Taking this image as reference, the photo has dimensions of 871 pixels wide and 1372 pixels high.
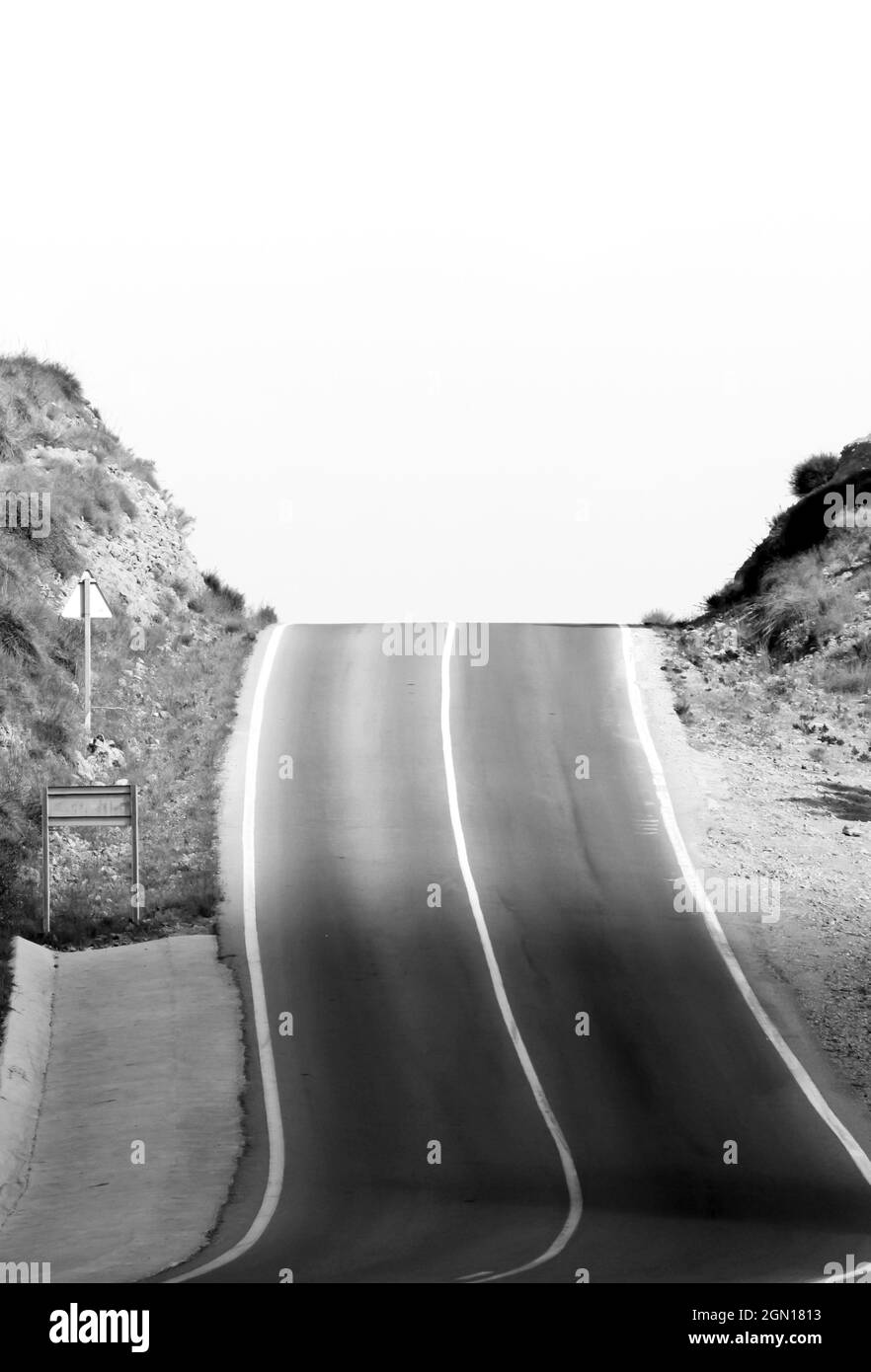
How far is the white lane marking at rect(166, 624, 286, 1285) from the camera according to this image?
1633 centimetres

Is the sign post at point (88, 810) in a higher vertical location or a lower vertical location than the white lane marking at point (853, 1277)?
higher

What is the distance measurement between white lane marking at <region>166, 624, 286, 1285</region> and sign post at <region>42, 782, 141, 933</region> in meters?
2.25

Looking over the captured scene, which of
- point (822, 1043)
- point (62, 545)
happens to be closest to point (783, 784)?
point (822, 1043)

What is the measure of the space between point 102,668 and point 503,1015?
1691 centimetres

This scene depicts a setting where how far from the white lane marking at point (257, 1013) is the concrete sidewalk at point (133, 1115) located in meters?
0.38

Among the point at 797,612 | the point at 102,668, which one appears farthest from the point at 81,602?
the point at 797,612

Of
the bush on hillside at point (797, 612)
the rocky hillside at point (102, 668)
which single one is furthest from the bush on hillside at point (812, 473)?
the rocky hillside at point (102, 668)

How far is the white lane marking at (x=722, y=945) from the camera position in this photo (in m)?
Answer: 19.8

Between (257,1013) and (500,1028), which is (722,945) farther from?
(257,1013)

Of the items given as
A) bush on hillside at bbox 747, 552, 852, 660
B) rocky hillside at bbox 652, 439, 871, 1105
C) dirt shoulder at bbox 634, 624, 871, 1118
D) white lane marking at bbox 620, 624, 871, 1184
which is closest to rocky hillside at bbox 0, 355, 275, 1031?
white lane marking at bbox 620, 624, 871, 1184

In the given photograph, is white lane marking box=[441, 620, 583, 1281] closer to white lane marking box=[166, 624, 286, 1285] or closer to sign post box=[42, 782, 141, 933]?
white lane marking box=[166, 624, 286, 1285]

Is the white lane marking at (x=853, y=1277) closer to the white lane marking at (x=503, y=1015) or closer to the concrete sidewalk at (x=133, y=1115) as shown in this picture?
the white lane marking at (x=503, y=1015)

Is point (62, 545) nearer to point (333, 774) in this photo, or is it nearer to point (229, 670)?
point (229, 670)

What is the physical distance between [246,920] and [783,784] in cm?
1230
